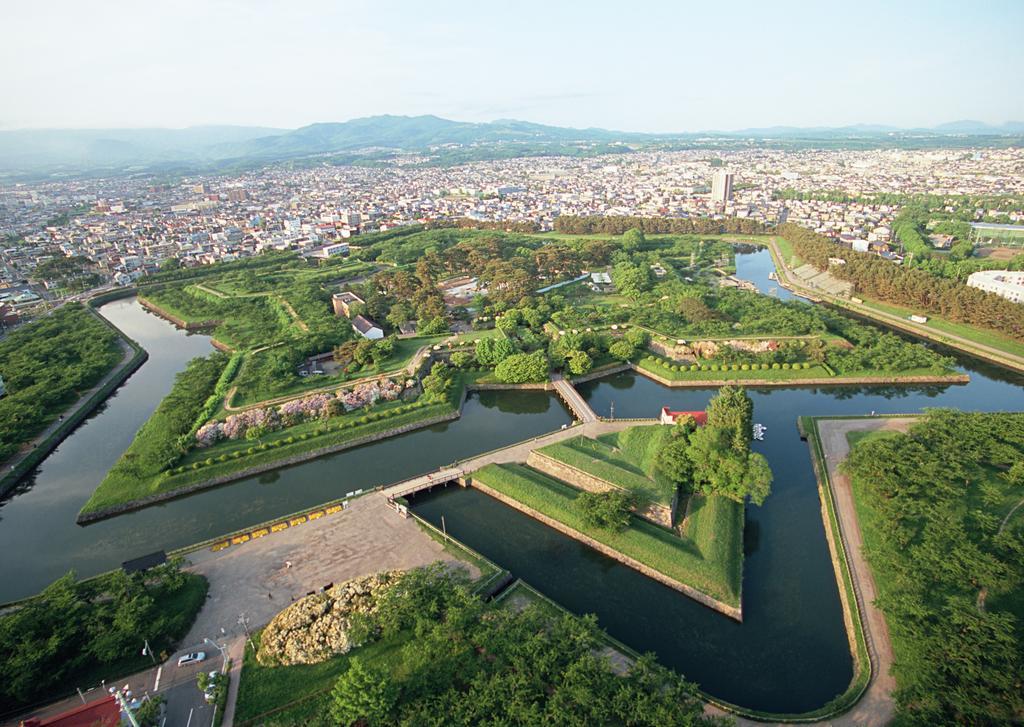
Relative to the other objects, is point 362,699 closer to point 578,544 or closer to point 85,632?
point 85,632

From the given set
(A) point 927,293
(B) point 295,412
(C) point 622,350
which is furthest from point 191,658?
(A) point 927,293

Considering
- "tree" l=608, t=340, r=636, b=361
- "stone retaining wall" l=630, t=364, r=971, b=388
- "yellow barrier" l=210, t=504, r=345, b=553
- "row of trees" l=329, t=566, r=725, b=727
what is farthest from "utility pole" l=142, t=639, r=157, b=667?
"stone retaining wall" l=630, t=364, r=971, b=388

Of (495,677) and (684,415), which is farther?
(684,415)

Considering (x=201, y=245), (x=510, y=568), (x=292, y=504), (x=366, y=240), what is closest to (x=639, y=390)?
(x=510, y=568)

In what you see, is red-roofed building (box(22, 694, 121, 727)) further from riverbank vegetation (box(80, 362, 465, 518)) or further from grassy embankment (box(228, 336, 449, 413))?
grassy embankment (box(228, 336, 449, 413))

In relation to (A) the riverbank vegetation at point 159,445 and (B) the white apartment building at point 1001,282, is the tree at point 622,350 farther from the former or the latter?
(B) the white apartment building at point 1001,282

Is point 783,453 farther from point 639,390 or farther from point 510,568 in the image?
point 510,568

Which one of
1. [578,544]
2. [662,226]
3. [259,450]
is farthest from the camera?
[662,226]

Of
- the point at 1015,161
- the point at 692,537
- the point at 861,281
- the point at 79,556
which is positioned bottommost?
the point at 79,556
